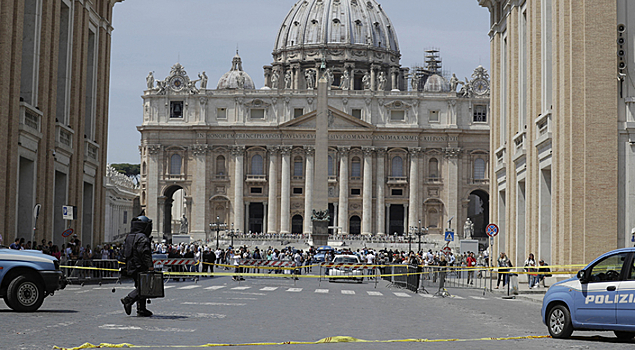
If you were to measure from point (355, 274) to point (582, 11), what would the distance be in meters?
16.6

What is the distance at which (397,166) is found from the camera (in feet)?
386

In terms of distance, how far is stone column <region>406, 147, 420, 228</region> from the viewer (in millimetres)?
115375

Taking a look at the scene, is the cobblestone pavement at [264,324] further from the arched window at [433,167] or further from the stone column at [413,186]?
the arched window at [433,167]

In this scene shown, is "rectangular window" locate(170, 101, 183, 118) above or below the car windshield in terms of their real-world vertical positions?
above

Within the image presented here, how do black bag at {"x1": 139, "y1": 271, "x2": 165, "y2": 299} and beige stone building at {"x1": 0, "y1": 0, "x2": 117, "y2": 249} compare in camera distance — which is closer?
black bag at {"x1": 139, "y1": 271, "x2": 165, "y2": 299}

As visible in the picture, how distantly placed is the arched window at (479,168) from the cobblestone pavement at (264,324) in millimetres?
94953

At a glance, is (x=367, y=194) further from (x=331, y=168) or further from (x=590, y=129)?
(x=590, y=129)

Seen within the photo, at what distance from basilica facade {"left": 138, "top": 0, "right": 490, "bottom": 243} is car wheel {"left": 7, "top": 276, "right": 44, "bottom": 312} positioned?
97.2 m

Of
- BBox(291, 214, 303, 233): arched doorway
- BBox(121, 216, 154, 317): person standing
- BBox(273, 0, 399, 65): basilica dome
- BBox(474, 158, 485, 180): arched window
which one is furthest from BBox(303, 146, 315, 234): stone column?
BBox(121, 216, 154, 317): person standing

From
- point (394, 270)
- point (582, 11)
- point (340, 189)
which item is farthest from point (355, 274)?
point (340, 189)

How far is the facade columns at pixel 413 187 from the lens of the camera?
115 metres

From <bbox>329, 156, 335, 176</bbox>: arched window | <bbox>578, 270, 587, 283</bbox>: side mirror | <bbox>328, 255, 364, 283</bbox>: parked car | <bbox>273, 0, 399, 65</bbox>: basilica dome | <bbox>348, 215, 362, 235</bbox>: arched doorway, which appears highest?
<bbox>273, 0, 399, 65</bbox>: basilica dome

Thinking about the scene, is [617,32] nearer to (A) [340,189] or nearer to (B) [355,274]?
(B) [355,274]

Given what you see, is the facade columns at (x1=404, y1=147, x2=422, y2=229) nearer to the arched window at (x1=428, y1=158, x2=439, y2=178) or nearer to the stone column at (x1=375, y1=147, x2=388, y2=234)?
the arched window at (x1=428, y1=158, x2=439, y2=178)
